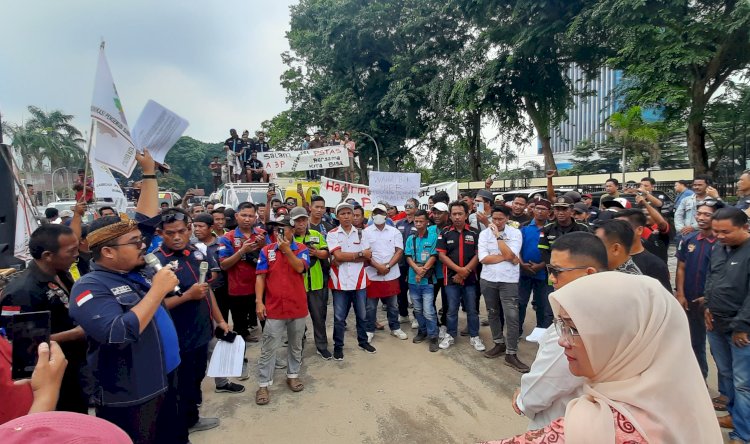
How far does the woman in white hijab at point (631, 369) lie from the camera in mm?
1125

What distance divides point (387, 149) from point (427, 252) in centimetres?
1745

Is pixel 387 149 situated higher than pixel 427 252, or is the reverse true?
pixel 387 149

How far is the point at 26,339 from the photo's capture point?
1.49 m

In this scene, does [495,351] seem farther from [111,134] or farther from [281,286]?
[111,134]

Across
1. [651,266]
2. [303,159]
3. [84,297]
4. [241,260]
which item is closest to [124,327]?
[84,297]

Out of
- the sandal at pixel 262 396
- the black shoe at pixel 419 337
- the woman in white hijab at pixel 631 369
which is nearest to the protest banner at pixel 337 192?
the black shoe at pixel 419 337

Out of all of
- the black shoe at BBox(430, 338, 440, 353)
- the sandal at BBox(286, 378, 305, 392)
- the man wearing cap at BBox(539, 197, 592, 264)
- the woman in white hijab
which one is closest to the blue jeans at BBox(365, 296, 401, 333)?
the black shoe at BBox(430, 338, 440, 353)

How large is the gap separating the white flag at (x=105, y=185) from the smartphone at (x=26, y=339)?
2587 mm

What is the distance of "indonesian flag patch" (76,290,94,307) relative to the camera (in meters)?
2.11

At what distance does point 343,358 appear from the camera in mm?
Answer: 5082

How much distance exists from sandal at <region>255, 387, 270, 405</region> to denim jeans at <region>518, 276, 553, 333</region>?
3.11 m

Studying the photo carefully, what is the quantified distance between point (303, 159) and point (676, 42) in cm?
1139

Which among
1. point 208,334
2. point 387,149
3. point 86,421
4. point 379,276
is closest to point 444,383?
point 379,276

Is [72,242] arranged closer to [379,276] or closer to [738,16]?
[379,276]
